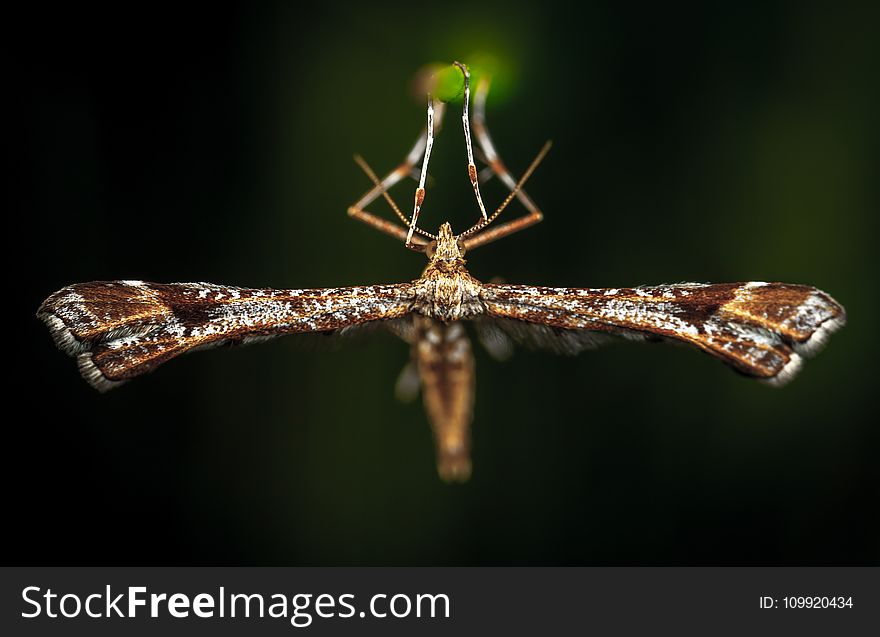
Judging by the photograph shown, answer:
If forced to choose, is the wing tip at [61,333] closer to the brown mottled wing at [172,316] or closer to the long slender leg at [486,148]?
the brown mottled wing at [172,316]

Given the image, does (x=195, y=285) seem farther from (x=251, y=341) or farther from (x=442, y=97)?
(x=442, y=97)

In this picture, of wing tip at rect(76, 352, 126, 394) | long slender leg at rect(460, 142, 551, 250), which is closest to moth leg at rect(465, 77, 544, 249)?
long slender leg at rect(460, 142, 551, 250)

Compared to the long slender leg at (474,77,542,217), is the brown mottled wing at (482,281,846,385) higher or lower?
lower

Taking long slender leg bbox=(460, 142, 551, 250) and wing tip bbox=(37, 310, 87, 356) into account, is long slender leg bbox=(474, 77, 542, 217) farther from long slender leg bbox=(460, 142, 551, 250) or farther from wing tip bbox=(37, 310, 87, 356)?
wing tip bbox=(37, 310, 87, 356)

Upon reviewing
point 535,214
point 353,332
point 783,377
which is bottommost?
point 783,377

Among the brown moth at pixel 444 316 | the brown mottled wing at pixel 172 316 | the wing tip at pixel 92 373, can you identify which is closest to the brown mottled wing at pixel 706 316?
the brown moth at pixel 444 316

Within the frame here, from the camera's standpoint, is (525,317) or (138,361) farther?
(525,317)

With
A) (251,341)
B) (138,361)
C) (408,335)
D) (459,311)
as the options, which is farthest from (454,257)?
(138,361)
